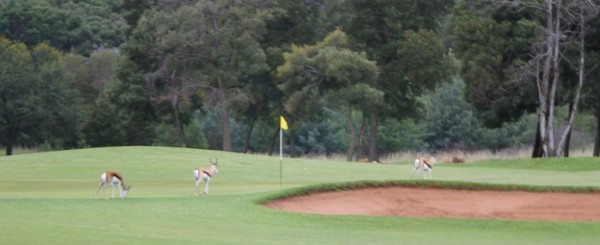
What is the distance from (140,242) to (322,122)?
7742 centimetres

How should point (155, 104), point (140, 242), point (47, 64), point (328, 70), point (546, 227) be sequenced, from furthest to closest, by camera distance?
point (47, 64) → point (155, 104) → point (328, 70) → point (546, 227) → point (140, 242)

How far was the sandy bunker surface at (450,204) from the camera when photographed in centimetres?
2725

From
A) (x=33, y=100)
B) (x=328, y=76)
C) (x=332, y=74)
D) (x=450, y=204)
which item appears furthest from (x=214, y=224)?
(x=33, y=100)

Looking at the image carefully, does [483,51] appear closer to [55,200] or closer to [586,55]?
[586,55]

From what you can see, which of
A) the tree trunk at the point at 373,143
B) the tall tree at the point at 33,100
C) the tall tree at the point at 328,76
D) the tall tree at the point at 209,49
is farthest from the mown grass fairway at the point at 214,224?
the tall tree at the point at 33,100

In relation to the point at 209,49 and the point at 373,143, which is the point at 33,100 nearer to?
the point at 209,49

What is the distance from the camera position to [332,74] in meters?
65.9

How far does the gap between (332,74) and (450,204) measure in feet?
123

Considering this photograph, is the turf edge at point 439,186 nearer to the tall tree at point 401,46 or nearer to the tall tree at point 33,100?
the tall tree at point 401,46

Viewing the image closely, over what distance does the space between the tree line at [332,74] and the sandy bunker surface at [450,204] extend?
26.5m

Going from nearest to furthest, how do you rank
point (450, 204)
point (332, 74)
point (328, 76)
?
1. point (450, 204)
2. point (332, 74)
3. point (328, 76)

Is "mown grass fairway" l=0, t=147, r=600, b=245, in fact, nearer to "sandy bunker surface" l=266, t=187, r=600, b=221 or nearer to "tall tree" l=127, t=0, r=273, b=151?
"sandy bunker surface" l=266, t=187, r=600, b=221

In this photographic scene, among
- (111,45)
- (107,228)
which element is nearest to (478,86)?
(107,228)

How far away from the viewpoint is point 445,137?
3627 inches
